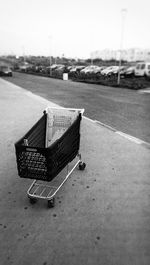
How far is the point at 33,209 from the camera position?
9.48ft

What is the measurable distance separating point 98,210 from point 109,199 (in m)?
0.28

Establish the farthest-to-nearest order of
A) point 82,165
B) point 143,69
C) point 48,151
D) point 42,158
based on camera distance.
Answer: point 143,69 → point 82,165 → point 42,158 → point 48,151

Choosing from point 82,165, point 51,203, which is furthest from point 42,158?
point 82,165

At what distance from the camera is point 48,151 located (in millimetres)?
2699

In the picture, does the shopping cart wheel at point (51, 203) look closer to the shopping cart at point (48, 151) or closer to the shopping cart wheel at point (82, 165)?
the shopping cart at point (48, 151)

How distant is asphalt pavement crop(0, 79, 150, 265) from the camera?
222cm

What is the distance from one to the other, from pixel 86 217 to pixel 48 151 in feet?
2.88

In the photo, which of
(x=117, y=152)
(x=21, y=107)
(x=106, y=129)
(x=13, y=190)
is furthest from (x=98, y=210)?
(x=21, y=107)

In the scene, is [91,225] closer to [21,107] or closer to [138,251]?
[138,251]

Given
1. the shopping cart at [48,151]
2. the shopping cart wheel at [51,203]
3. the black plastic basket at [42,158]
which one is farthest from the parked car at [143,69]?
the shopping cart wheel at [51,203]

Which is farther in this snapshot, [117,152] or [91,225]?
[117,152]

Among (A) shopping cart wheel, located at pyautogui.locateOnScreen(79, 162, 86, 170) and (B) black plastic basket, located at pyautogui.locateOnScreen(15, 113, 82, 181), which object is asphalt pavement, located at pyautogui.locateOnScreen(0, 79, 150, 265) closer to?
(A) shopping cart wheel, located at pyautogui.locateOnScreen(79, 162, 86, 170)

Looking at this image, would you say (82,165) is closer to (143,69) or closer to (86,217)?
(86,217)

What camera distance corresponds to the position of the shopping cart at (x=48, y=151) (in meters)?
2.80
